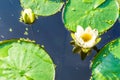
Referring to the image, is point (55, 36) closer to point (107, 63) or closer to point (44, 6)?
point (44, 6)

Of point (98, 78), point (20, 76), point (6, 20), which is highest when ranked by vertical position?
point (6, 20)

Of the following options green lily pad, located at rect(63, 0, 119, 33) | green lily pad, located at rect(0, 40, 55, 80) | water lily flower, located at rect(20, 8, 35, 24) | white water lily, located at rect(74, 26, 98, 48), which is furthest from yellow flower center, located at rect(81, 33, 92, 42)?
water lily flower, located at rect(20, 8, 35, 24)

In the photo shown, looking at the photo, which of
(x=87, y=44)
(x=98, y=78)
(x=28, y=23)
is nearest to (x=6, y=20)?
(x=28, y=23)

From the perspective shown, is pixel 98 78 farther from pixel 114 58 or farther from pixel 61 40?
pixel 61 40

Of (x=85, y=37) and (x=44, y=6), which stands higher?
(x=44, y=6)

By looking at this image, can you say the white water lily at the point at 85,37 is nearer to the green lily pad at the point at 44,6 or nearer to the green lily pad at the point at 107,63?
the green lily pad at the point at 107,63

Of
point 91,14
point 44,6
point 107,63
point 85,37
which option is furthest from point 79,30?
point 44,6

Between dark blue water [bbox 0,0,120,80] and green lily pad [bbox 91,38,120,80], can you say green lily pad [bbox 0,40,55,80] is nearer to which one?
dark blue water [bbox 0,0,120,80]
